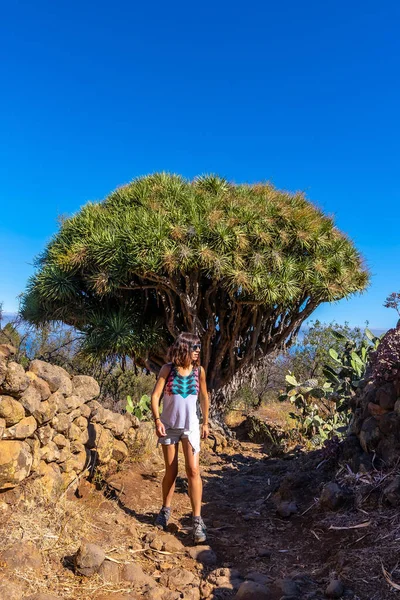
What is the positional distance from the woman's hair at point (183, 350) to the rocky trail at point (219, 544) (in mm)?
1353

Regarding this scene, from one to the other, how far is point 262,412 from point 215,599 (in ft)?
31.4

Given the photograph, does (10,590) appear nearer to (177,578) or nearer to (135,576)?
(135,576)

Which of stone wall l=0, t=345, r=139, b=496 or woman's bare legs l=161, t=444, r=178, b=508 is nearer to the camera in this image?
stone wall l=0, t=345, r=139, b=496

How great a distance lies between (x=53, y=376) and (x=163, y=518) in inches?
60.6

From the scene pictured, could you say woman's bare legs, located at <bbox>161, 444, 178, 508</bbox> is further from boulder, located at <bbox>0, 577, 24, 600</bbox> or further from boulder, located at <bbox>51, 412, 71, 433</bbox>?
boulder, located at <bbox>0, 577, 24, 600</bbox>

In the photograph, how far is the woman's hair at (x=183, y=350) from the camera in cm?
410

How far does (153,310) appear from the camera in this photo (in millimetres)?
9547

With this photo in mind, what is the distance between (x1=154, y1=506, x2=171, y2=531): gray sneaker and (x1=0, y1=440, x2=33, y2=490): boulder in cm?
118

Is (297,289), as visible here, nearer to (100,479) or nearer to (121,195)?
(121,195)

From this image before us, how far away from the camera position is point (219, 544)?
3945 millimetres

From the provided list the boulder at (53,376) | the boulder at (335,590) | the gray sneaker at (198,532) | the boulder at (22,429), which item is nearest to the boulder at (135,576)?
the gray sneaker at (198,532)

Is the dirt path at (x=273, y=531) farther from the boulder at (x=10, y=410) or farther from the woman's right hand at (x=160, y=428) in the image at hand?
the boulder at (x=10, y=410)

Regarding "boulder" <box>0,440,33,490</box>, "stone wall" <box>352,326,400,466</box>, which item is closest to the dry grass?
"boulder" <box>0,440,33,490</box>

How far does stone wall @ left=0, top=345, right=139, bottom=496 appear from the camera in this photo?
11.9 feet
